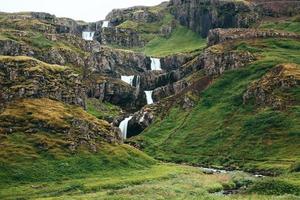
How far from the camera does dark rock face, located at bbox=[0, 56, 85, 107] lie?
554 feet

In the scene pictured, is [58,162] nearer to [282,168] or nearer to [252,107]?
[282,168]

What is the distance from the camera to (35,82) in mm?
172000

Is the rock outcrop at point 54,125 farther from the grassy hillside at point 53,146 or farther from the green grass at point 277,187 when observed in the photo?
the green grass at point 277,187

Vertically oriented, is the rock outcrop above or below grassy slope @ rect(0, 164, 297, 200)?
above

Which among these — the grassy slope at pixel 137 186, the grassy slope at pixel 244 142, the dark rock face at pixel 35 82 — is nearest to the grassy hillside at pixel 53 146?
the dark rock face at pixel 35 82

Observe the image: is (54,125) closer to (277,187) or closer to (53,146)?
(53,146)

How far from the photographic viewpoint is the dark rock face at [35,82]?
554 ft

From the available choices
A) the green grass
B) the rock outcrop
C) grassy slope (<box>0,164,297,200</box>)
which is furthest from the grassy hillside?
the green grass

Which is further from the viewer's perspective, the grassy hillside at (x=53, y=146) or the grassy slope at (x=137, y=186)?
the grassy hillside at (x=53, y=146)

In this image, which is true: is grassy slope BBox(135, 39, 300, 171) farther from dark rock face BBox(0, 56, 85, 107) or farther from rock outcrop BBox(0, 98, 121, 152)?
dark rock face BBox(0, 56, 85, 107)

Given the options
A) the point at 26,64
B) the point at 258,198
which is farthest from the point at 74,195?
the point at 26,64

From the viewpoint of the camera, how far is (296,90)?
195 meters

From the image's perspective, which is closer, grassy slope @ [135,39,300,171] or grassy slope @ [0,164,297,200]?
grassy slope @ [0,164,297,200]

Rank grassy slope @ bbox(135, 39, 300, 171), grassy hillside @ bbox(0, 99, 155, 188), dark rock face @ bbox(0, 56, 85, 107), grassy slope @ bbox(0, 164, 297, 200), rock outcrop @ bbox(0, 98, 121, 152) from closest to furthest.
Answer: grassy slope @ bbox(0, 164, 297, 200) < grassy hillside @ bbox(0, 99, 155, 188) < rock outcrop @ bbox(0, 98, 121, 152) < grassy slope @ bbox(135, 39, 300, 171) < dark rock face @ bbox(0, 56, 85, 107)
